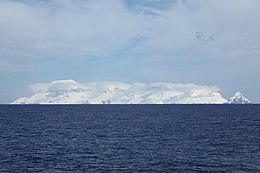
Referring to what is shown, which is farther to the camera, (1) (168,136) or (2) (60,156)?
(1) (168,136)

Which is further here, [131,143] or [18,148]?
[131,143]

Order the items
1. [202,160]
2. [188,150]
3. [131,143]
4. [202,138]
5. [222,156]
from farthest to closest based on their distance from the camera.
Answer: [202,138] → [131,143] → [188,150] → [222,156] → [202,160]

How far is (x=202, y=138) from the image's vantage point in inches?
3969

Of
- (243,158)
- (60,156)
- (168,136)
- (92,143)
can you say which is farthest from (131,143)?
(243,158)

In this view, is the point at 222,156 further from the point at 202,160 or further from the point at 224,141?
the point at 224,141

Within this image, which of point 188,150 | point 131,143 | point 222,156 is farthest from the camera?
point 131,143

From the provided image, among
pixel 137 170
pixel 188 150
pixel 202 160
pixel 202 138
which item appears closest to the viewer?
pixel 137 170

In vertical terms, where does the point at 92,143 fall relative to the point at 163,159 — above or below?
above

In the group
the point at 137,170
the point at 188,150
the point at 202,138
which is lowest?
the point at 137,170

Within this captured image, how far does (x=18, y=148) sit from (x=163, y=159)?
1406 inches

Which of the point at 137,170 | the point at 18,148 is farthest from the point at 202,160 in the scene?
the point at 18,148

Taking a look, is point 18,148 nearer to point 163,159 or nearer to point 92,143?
point 92,143

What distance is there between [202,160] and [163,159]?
25.2 ft

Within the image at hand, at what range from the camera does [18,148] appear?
273ft
